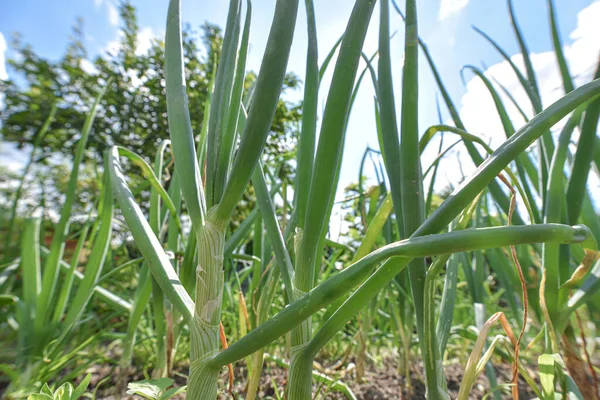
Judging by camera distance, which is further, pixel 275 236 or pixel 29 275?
pixel 29 275

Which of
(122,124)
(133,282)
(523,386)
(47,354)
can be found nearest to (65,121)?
(122,124)

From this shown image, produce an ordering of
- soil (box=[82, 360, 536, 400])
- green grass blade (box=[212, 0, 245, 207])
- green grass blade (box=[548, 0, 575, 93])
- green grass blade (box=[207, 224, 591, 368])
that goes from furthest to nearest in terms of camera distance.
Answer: soil (box=[82, 360, 536, 400]), green grass blade (box=[548, 0, 575, 93]), green grass blade (box=[212, 0, 245, 207]), green grass blade (box=[207, 224, 591, 368])

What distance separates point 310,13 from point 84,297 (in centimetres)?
51

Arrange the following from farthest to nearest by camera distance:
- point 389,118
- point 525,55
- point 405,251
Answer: point 525,55
point 389,118
point 405,251

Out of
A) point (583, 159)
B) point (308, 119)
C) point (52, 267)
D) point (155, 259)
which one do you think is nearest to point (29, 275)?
point (52, 267)

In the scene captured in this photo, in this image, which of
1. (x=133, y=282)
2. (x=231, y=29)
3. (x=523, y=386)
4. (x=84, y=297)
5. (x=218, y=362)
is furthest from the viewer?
(x=133, y=282)

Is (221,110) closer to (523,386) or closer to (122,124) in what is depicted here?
(523,386)

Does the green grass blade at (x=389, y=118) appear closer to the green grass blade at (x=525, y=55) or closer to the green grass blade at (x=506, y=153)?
the green grass blade at (x=506, y=153)

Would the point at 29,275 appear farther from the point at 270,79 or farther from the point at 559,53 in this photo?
the point at 559,53

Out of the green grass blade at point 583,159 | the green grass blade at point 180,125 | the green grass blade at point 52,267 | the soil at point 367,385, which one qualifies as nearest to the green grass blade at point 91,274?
the green grass blade at point 52,267

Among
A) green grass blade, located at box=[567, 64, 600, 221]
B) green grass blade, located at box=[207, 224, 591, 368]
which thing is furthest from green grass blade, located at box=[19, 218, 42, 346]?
green grass blade, located at box=[567, 64, 600, 221]

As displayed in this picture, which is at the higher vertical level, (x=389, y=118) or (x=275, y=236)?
(x=389, y=118)

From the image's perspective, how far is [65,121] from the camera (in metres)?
3.68

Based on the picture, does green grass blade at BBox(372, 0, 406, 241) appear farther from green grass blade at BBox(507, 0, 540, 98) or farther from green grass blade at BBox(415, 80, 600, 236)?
green grass blade at BBox(507, 0, 540, 98)
